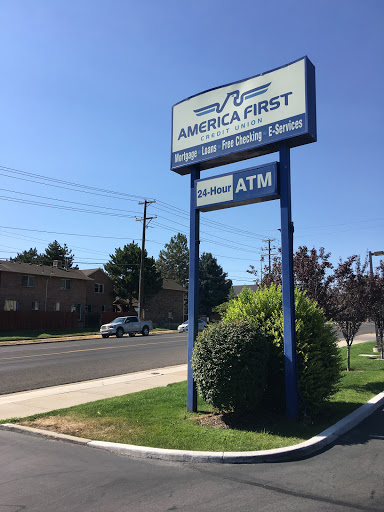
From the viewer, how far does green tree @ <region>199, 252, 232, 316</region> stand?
225 ft

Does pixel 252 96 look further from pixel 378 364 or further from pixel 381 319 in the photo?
pixel 381 319

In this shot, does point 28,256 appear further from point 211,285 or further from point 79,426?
point 79,426

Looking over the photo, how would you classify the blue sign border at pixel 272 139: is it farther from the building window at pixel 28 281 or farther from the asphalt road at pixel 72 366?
the building window at pixel 28 281

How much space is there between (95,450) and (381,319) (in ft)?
44.1

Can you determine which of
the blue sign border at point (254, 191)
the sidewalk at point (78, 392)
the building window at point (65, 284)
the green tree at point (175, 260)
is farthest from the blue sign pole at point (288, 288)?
the green tree at point (175, 260)

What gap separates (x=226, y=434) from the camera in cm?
592

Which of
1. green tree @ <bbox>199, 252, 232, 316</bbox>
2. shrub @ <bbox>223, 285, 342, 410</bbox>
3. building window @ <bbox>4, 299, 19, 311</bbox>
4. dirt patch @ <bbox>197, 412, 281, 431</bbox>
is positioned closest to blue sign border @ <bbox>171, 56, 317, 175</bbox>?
shrub @ <bbox>223, 285, 342, 410</bbox>

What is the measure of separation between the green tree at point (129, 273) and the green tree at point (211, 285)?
1586 cm

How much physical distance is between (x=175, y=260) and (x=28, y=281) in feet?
167

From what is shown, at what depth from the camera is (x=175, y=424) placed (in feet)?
21.7

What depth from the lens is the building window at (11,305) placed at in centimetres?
3847

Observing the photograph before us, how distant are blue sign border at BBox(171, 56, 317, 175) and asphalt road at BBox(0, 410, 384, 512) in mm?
4699

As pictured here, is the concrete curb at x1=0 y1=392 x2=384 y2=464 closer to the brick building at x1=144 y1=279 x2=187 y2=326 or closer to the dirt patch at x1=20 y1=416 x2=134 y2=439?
the dirt patch at x1=20 y1=416 x2=134 y2=439

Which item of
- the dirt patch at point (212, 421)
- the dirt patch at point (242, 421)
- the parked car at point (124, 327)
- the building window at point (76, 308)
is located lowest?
the dirt patch at point (212, 421)
